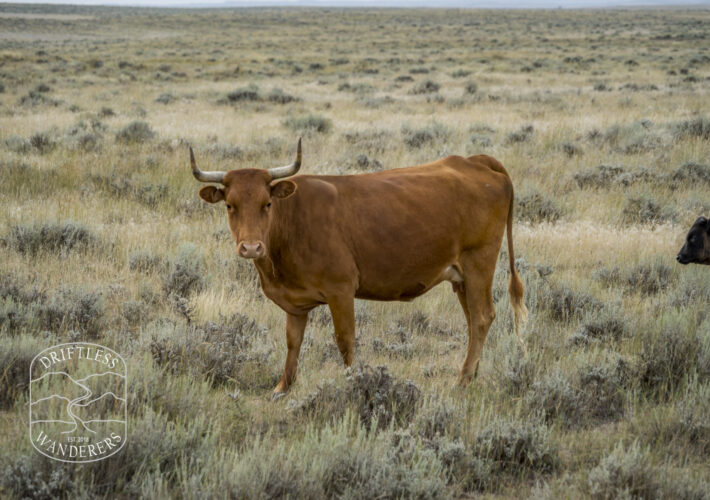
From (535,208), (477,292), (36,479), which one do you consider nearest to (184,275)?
(477,292)

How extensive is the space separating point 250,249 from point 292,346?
4.00 feet

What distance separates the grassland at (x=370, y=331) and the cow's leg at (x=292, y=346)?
16 centimetres

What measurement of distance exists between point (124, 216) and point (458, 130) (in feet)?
29.6

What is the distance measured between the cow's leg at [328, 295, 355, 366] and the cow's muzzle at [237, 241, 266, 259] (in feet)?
2.48

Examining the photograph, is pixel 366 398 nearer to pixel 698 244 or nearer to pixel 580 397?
pixel 580 397

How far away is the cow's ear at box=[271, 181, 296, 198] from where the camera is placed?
14.1 ft

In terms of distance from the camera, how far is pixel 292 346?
16.1ft

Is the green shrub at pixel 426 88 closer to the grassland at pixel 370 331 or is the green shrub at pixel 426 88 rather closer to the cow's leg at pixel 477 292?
the grassland at pixel 370 331

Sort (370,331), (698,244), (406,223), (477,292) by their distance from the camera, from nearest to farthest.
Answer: (406,223)
(477,292)
(370,331)
(698,244)

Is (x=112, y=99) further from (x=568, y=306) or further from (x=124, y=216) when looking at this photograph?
(x=568, y=306)

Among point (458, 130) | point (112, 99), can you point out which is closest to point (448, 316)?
point (458, 130)

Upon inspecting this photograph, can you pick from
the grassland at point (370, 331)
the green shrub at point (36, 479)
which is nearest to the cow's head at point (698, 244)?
the grassland at point (370, 331)

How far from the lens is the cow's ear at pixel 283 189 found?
4.30 metres

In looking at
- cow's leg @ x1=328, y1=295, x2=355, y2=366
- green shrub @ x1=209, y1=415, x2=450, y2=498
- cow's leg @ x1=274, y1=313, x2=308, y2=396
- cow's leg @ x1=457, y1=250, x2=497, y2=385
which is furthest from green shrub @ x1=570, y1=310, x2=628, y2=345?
green shrub @ x1=209, y1=415, x2=450, y2=498
